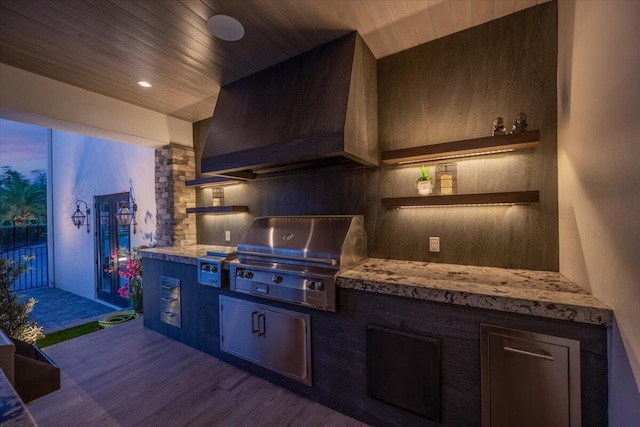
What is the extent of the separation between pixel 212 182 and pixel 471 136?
2759 mm

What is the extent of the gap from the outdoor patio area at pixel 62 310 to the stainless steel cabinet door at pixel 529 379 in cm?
532

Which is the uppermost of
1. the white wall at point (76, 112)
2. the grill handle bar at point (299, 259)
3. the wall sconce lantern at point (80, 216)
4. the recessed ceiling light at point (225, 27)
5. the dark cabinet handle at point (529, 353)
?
the recessed ceiling light at point (225, 27)

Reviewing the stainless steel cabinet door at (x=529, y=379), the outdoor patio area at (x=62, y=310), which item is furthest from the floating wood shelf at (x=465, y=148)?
the outdoor patio area at (x=62, y=310)

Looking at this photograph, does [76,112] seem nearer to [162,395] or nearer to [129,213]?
[129,213]

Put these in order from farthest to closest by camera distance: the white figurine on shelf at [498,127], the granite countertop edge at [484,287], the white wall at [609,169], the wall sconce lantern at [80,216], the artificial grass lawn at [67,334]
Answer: the wall sconce lantern at [80,216], the artificial grass lawn at [67,334], the white figurine on shelf at [498,127], the granite countertop edge at [484,287], the white wall at [609,169]

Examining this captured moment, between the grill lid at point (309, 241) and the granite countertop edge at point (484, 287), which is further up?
the grill lid at point (309, 241)

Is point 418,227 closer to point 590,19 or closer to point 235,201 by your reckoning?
point 590,19

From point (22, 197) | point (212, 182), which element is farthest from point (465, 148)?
point (22, 197)

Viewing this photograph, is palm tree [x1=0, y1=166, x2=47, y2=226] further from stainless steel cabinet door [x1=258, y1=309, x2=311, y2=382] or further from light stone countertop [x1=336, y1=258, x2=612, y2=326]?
light stone countertop [x1=336, y1=258, x2=612, y2=326]

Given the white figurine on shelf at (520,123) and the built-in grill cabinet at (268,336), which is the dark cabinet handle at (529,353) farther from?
the white figurine on shelf at (520,123)

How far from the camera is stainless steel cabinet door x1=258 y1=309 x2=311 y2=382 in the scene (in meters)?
1.91

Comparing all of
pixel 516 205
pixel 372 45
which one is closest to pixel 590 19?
pixel 516 205

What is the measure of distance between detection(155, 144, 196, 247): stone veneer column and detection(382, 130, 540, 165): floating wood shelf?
2.78 m

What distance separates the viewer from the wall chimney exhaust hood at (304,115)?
6.22 ft
